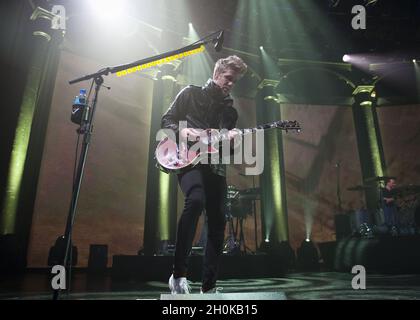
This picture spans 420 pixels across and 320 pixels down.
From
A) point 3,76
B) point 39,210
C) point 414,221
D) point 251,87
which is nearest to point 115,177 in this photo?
point 39,210

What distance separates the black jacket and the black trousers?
0.41 meters

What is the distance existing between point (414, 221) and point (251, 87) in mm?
5180

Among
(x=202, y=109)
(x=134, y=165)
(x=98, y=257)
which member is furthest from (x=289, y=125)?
(x=134, y=165)

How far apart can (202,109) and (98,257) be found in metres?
4.34

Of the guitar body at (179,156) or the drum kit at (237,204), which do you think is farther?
the drum kit at (237,204)

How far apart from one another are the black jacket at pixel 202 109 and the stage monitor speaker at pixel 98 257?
415 centimetres

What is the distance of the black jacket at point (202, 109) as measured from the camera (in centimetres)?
231

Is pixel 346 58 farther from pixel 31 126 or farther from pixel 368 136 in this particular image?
pixel 31 126

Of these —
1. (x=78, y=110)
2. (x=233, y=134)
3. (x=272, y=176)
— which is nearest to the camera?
(x=233, y=134)

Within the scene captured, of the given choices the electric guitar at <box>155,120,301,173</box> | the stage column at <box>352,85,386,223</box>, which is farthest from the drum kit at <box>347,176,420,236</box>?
the electric guitar at <box>155,120,301,173</box>

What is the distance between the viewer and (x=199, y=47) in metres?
2.49

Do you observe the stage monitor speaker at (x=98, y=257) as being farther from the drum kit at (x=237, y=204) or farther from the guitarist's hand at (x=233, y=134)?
the guitarist's hand at (x=233, y=134)

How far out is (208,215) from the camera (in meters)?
2.16

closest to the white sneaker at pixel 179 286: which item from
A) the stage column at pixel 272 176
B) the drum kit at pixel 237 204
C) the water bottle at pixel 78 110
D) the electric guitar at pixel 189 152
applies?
the electric guitar at pixel 189 152
